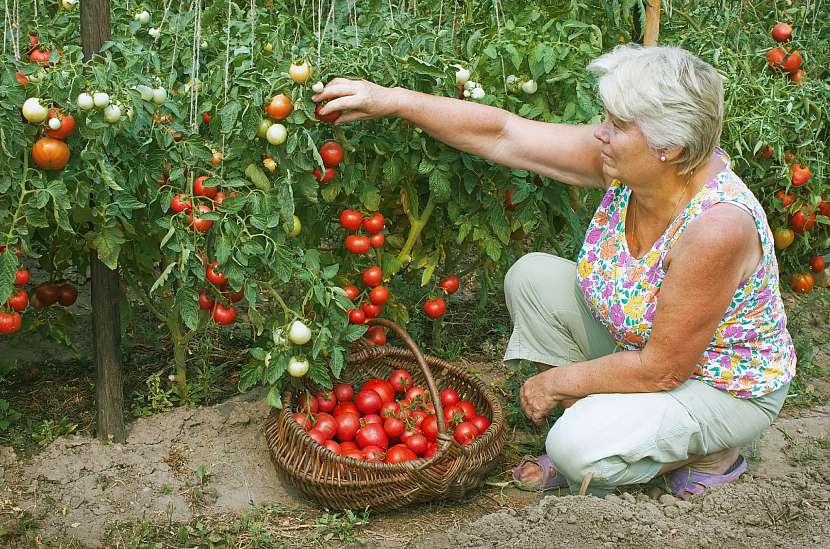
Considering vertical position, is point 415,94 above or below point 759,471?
above

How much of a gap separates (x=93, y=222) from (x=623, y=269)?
132 cm

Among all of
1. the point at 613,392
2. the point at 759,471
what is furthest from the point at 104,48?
the point at 759,471

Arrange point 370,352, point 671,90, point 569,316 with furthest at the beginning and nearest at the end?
point 370,352, point 569,316, point 671,90

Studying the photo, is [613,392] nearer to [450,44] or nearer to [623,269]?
[623,269]

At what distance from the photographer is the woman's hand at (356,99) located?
2215 mm

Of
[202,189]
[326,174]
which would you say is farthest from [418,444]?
[202,189]

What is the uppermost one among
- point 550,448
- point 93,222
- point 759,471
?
point 93,222

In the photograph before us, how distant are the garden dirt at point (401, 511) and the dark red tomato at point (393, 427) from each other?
0.22 meters

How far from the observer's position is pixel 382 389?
2.72 meters

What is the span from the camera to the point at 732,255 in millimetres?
2078

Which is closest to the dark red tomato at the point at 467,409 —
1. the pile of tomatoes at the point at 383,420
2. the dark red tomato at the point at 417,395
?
the pile of tomatoes at the point at 383,420

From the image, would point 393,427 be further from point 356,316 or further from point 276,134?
point 276,134

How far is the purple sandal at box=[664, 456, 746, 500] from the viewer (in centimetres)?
241

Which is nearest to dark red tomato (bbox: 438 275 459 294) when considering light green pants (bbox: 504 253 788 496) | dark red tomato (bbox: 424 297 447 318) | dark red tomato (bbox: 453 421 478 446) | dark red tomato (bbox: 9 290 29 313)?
dark red tomato (bbox: 424 297 447 318)
